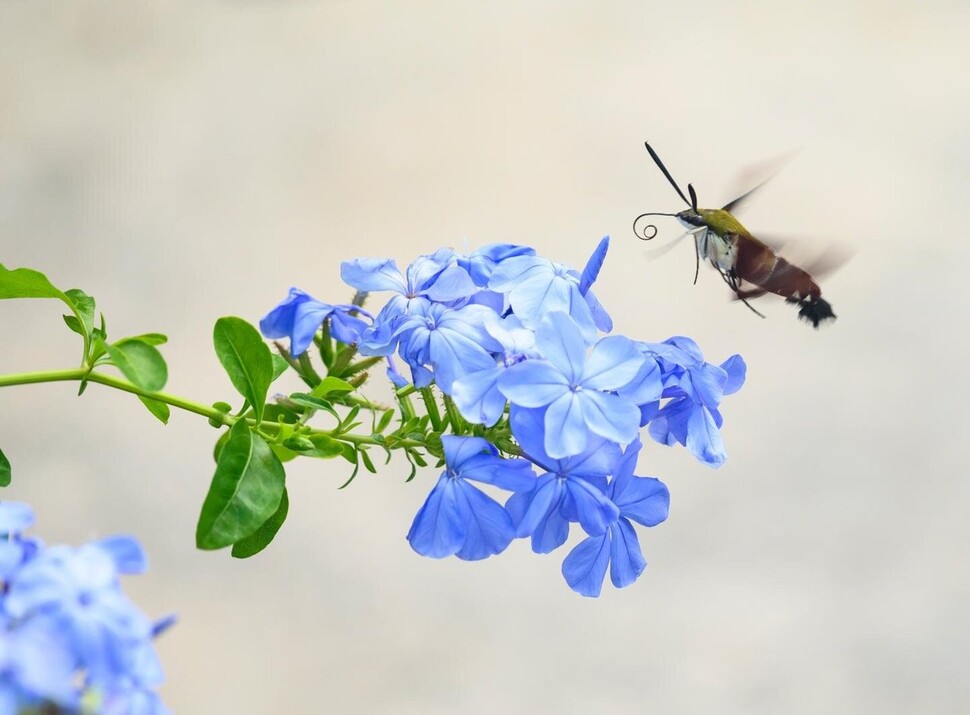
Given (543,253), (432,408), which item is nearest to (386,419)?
(432,408)

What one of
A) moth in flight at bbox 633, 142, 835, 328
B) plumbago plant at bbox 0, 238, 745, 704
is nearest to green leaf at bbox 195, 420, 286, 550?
plumbago plant at bbox 0, 238, 745, 704

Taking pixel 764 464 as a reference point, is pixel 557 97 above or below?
above

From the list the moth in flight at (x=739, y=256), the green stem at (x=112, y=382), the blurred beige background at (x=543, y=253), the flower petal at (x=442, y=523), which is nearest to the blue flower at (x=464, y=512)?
the flower petal at (x=442, y=523)

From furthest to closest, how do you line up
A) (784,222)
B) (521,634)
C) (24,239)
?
(784,222) < (24,239) < (521,634)

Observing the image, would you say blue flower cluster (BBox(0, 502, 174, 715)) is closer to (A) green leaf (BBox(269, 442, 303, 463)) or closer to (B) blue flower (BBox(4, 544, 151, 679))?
(B) blue flower (BBox(4, 544, 151, 679))

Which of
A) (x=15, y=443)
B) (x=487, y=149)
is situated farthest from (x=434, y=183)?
(x=15, y=443)

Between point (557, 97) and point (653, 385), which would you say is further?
point (557, 97)

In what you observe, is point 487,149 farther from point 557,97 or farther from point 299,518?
point 299,518
